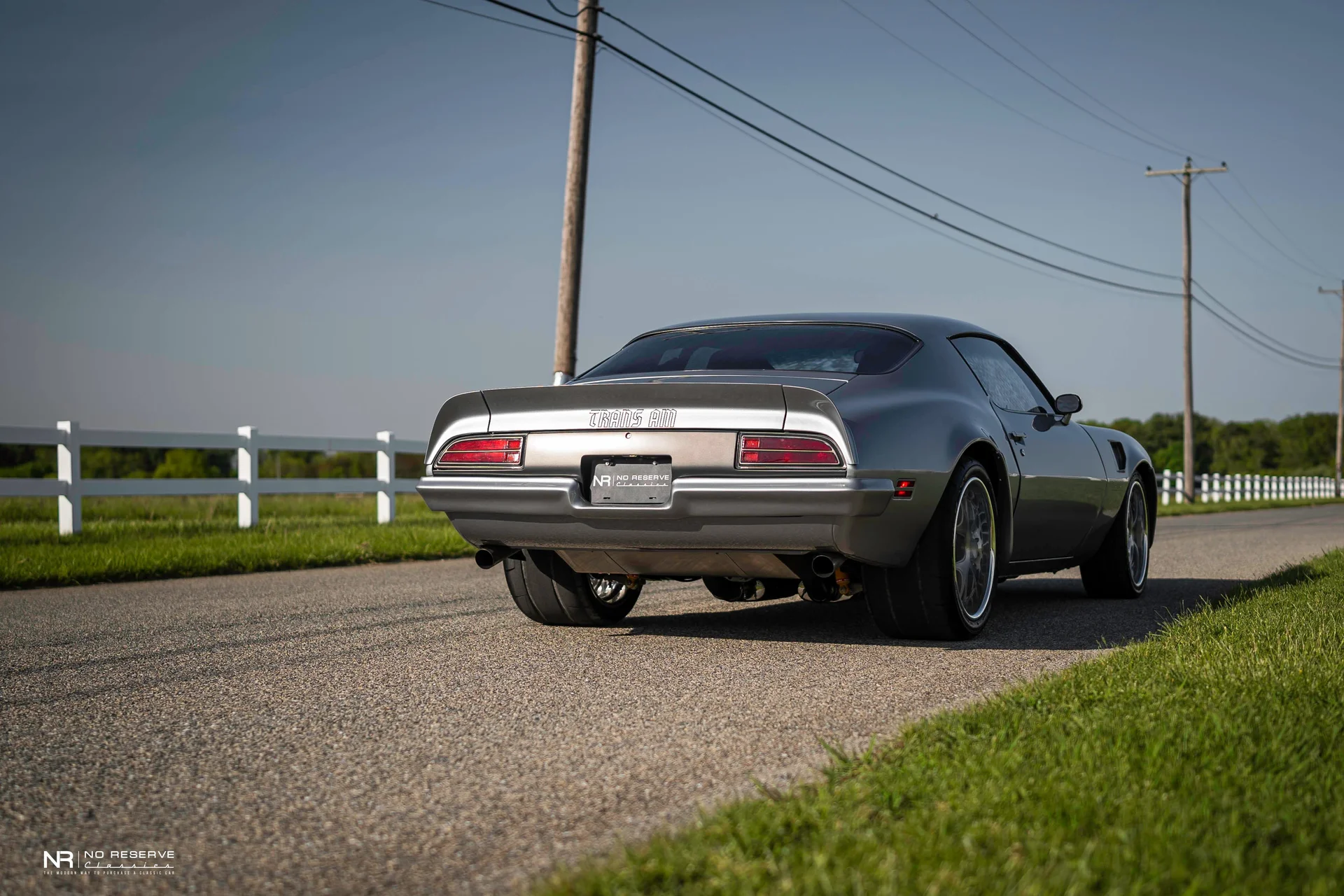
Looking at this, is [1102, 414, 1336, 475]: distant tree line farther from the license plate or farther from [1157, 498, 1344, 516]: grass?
the license plate

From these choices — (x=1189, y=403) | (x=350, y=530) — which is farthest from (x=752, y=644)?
(x=1189, y=403)

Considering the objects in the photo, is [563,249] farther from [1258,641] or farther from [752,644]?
[1258,641]

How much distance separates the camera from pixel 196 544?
1054 cm

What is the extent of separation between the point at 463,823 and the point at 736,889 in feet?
2.87

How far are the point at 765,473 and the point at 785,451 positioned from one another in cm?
11

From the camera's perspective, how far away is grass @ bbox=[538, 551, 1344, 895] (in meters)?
2.23

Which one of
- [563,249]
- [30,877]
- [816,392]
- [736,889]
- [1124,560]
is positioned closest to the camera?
[736,889]

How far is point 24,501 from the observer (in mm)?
18094

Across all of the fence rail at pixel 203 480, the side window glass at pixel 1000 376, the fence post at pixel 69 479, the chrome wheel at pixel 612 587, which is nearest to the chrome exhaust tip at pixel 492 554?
the chrome wheel at pixel 612 587

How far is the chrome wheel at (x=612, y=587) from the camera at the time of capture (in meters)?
6.05

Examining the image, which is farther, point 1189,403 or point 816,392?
point 1189,403

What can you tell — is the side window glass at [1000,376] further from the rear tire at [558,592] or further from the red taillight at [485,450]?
the red taillight at [485,450]

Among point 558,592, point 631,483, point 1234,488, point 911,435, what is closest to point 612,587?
point 558,592

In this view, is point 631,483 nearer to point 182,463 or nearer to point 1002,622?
point 1002,622
